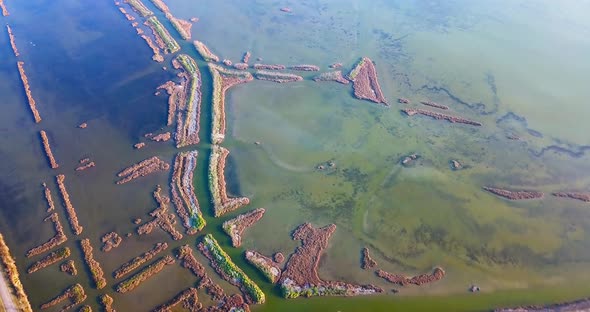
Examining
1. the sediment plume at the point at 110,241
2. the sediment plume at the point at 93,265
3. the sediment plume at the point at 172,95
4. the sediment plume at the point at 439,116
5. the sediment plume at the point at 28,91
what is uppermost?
the sediment plume at the point at 439,116

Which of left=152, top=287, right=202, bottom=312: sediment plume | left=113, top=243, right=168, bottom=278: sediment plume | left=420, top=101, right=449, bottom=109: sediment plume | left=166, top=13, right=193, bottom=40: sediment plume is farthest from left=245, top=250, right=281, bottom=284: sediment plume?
left=166, top=13, right=193, bottom=40: sediment plume

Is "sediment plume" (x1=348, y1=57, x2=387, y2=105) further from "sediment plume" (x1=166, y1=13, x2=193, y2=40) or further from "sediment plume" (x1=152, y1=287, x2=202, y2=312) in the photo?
"sediment plume" (x1=152, y1=287, x2=202, y2=312)

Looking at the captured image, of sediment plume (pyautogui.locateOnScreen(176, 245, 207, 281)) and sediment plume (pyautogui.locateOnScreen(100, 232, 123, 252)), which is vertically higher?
sediment plume (pyautogui.locateOnScreen(176, 245, 207, 281))

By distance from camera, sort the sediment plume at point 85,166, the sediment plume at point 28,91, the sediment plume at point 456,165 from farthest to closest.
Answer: the sediment plume at point 28,91, the sediment plume at point 456,165, the sediment plume at point 85,166

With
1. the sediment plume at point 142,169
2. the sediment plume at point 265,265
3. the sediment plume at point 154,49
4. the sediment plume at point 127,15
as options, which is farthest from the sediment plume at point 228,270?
the sediment plume at point 127,15

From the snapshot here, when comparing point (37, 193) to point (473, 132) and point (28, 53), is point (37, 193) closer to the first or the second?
point (28, 53)

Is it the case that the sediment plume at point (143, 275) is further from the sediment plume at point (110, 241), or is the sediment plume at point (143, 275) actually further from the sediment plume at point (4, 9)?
the sediment plume at point (4, 9)

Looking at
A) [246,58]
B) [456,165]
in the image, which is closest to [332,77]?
[246,58]
